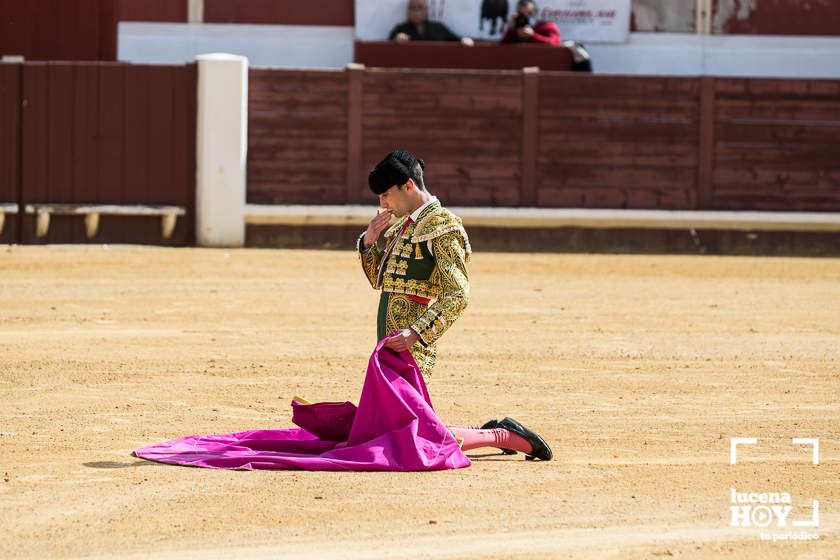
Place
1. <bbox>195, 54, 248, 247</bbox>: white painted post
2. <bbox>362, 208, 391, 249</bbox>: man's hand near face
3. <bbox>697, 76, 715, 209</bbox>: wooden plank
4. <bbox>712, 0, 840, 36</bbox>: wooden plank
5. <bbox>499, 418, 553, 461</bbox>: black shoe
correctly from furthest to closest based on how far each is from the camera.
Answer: <bbox>712, 0, 840, 36</bbox>: wooden plank
<bbox>697, 76, 715, 209</bbox>: wooden plank
<bbox>195, 54, 248, 247</bbox>: white painted post
<bbox>499, 418, 553, 461</bbox>: black shoe
<bbox>362, 208, 391, 249</bbox>: man's hand near face

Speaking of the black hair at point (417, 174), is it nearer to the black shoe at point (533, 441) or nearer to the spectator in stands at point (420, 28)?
the black shoe at point (533, 441)

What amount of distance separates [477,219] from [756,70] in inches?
155

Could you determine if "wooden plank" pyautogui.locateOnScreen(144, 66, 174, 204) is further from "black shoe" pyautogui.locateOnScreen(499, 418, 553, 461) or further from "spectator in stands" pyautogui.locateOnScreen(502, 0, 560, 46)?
"black shoe" pyautogui.locateOnScreen(499, 418, 553, 461)

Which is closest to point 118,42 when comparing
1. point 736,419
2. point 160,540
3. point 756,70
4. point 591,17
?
point 591,17

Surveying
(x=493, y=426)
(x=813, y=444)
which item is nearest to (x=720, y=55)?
(x=813, y=444)

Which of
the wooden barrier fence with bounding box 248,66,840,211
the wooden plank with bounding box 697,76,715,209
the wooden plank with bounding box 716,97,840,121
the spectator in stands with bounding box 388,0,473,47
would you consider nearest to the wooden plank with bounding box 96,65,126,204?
the wooden barrier fence with bounding box 248,66,840,211

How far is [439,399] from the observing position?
6.99 m

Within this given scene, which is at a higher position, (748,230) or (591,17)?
(591,17)

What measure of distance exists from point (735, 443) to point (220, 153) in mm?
8501

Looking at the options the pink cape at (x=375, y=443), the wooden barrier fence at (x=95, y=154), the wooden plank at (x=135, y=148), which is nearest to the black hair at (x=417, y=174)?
the pink cape at (x=375, y=443)

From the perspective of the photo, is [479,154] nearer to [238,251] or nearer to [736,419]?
[238,251]

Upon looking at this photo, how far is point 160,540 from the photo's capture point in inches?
173

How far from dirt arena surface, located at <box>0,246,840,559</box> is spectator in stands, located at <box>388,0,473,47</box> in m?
3.28

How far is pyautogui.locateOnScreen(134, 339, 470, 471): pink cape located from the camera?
5.37 meters
